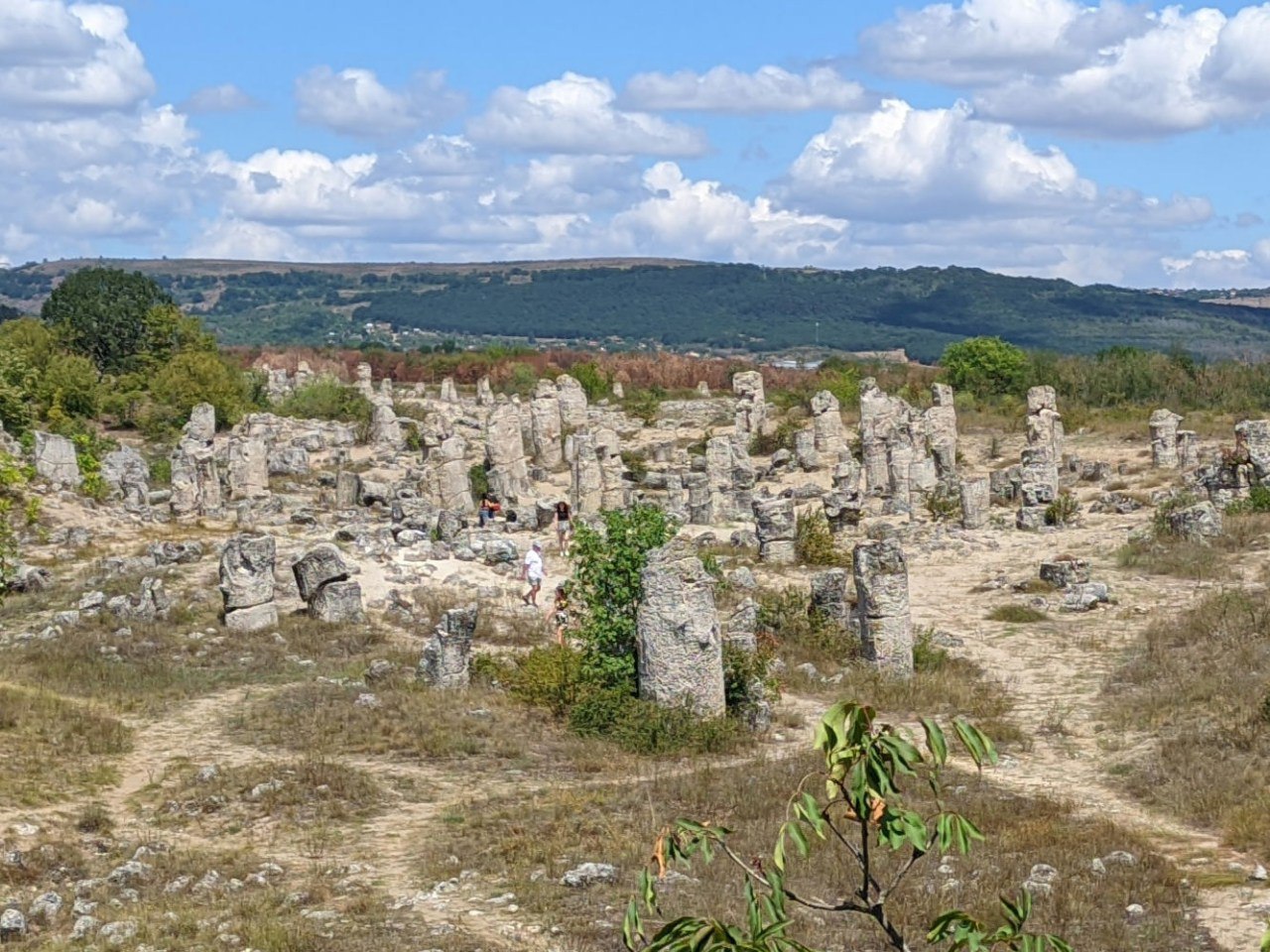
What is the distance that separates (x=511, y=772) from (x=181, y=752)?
3.07 metres

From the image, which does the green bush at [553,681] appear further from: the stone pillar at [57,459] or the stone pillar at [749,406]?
the stone pillar at [749,406]

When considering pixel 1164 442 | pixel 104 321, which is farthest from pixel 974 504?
pixel 104 321

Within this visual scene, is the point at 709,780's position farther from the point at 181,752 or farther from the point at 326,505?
the point at 326,505

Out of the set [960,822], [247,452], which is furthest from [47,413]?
[960,822]

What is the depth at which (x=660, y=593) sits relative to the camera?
1483 centimetres

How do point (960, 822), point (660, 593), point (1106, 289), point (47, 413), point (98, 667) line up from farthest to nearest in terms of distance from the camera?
point (1106, 289) < point (47, 413) < point (98, 667) < point (660, 593) < point (960, 822)

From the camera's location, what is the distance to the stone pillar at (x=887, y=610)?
56.2ft

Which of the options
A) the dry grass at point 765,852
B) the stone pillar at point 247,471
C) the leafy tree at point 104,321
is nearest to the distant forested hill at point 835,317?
the leafy tree at point 104,321

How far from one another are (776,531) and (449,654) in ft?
33.8

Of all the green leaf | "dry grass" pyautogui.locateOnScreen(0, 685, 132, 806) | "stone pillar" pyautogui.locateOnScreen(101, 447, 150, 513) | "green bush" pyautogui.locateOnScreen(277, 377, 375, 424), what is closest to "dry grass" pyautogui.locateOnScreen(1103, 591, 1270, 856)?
the green leaf

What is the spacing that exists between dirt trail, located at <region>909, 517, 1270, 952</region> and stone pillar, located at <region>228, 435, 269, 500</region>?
14.6m

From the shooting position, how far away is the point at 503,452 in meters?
33.9

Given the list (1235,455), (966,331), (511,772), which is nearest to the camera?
(511,772)

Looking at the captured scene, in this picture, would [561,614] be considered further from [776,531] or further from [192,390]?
[192,390]
